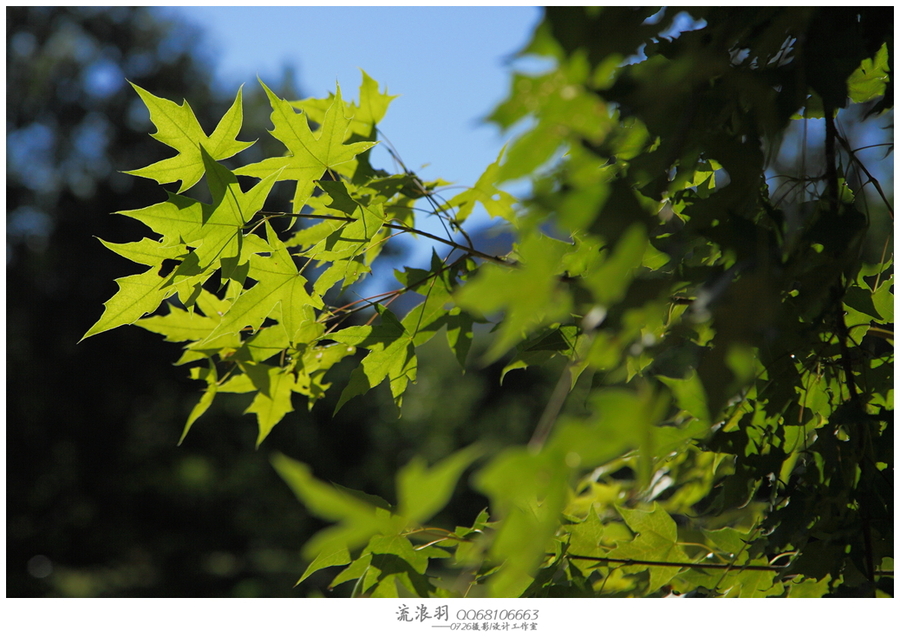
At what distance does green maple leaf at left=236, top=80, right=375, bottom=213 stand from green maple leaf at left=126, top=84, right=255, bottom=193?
0.03 meters

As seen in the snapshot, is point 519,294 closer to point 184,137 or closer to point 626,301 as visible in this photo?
point 626,301

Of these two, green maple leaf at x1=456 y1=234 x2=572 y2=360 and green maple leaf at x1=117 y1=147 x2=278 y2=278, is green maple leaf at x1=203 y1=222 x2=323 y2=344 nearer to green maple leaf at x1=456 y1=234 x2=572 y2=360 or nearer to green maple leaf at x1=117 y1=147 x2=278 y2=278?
green maple leaf at x1=117 y1=147 x2=278 y2=278

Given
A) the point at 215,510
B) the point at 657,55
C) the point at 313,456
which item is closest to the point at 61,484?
the point at 215,510

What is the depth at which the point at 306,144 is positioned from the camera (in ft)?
2.02

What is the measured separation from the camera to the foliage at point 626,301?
0.27 metres

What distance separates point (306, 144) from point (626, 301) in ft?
1.40

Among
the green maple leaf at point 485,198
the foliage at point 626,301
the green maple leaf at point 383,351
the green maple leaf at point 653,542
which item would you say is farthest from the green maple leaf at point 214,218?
the green maple leaf at point 653,542

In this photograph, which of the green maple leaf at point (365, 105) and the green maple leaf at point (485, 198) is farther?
the green maple leaf at point (365, 105)

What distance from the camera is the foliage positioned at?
0.90 ft

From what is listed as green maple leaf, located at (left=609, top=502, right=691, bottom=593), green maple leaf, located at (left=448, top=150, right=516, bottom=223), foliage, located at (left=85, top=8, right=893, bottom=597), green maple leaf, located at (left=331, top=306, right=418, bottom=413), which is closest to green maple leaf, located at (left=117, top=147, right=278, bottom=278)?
foliage, located at (left=85, top=8, right=893, bottom=597)

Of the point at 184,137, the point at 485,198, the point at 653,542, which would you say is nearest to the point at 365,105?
the point at 485,198

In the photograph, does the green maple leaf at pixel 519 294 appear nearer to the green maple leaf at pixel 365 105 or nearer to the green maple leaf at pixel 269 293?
the green maple leaf at pixel 269 293

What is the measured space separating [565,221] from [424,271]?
39 cm
